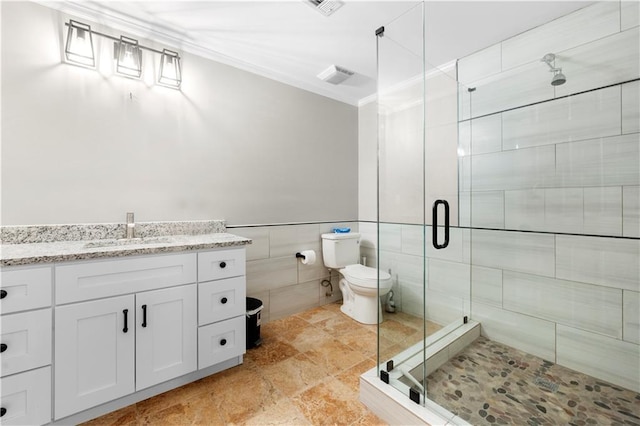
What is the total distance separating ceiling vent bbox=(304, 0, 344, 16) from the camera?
169cm

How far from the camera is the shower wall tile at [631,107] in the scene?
1590 millimetres

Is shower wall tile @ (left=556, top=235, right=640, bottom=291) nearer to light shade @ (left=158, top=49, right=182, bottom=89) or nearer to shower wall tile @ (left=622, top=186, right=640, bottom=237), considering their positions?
shower wall tile @ (left=622, top=186, right=640, bottom=237)

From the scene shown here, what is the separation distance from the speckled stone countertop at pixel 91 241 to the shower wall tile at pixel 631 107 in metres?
2.39

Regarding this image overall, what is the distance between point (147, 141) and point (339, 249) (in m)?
1.86

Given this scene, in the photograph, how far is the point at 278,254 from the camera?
2.61 m

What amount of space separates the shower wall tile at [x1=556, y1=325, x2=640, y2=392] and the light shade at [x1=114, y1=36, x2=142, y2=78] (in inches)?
131

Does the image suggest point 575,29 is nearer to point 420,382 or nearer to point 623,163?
point 623,163

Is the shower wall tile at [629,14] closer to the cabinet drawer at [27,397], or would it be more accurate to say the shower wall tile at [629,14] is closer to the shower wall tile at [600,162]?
the shower wall tile at [600,162]

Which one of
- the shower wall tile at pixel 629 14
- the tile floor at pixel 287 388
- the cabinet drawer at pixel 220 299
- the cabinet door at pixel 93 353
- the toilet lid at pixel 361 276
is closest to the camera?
the cabinet door at pixel 93 353

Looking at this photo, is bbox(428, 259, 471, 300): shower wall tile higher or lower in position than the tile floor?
higher

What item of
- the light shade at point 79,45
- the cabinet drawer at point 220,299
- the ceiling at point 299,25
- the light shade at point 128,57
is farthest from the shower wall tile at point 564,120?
the light shade at point 79,45

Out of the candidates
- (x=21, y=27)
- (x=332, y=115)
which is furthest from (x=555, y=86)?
(x=21, y=27)

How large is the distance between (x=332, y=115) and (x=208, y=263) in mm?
2061

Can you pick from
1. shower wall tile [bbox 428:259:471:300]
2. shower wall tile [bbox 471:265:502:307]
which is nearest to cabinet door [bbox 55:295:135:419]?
shower wall tile [bbox 428:259:471:300]
